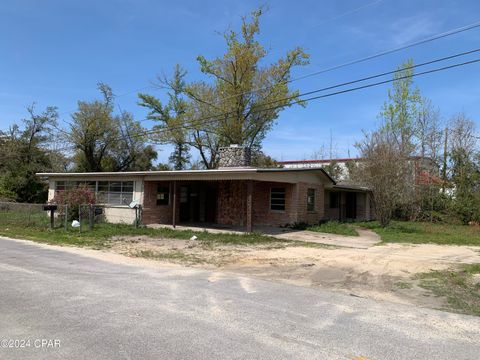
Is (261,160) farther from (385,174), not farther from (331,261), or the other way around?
(331,261)

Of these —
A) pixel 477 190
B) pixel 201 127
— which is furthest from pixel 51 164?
pixel 477 190

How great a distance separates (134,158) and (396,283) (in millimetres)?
40290

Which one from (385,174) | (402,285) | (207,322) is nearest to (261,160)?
(385,174)

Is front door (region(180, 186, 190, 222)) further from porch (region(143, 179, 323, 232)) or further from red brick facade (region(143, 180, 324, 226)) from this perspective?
red brick facade (region(143, 180, 324, 226))

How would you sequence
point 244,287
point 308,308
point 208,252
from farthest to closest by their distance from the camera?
point 208,252 → point 244,287 → point 308,308

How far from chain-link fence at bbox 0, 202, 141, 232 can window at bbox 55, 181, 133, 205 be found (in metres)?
0.47

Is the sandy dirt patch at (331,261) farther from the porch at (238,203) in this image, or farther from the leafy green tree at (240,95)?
the leafy green tree at (240,95)

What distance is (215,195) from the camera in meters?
24.3

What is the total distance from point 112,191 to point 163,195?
2.87 meters

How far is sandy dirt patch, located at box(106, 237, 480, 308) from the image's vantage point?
8.77 m

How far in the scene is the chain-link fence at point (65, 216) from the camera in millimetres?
19920

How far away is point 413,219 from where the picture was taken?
103 feet

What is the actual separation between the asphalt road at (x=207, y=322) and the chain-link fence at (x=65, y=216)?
457 inches

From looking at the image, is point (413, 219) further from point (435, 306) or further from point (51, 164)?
point (51, 164)
